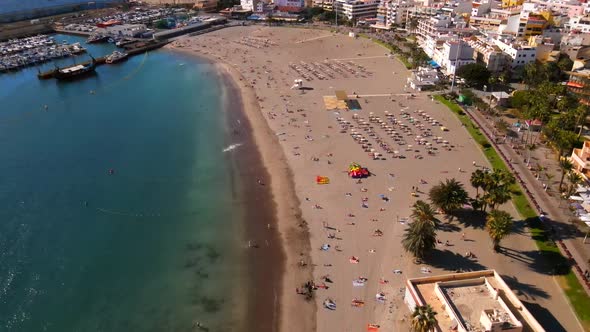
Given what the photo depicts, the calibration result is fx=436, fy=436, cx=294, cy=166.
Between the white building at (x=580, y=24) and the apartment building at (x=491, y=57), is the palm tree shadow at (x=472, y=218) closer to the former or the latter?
the apartment building at (x=491, y=57)

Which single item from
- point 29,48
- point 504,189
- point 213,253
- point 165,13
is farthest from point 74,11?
point 504,189

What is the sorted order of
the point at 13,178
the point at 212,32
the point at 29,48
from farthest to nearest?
the point at 212,32
the point at 29,48
the point at 13,178

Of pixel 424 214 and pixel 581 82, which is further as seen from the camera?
pixel 581 82

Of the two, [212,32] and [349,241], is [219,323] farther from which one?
[212,32]

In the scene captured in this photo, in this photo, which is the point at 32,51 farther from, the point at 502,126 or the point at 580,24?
the point at 580,24

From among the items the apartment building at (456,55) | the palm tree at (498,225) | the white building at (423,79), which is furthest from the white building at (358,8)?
the palm tree at (498,225)

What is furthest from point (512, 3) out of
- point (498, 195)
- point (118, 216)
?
point (118, 216)

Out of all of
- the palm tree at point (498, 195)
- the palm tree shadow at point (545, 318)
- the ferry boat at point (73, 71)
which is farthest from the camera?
the ferry boat at point (73, 71)
